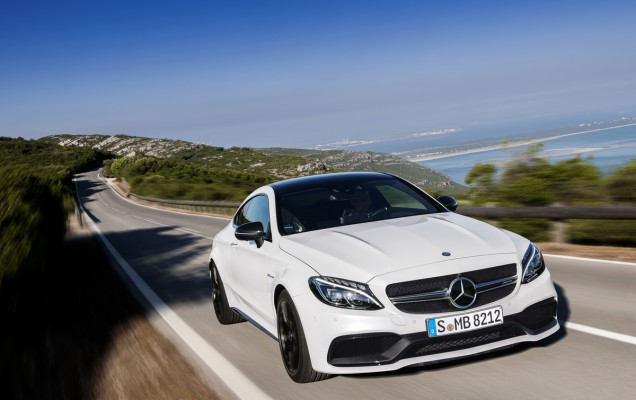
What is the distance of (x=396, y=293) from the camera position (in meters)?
4.41

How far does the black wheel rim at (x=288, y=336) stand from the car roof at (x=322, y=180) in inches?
61.8

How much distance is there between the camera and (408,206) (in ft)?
20.7

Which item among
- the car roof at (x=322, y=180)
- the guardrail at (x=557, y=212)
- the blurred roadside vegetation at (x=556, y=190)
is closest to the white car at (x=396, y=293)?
the car roof at (x=322, y=180)

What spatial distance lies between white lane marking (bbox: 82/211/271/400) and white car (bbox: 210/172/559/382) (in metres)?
0.35

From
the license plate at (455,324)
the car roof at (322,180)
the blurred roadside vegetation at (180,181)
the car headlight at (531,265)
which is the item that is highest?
the car roof at (322,180)

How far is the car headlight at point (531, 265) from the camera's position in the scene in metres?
4.74

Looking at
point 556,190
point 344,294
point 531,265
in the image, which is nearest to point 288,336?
point 344,294

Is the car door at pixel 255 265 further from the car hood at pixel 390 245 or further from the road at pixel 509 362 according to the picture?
the road at pixel 509 362

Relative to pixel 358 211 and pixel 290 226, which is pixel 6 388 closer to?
pixel 290 226

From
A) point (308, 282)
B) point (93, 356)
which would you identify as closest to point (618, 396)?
point (308, 282)

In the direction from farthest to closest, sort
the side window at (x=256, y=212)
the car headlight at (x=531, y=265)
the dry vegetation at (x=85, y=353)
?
1. the side window at (x=256, y=212)
2. the dry vegetation at (x=85, y=353)
3. the car headlight at (x=531, y=265)

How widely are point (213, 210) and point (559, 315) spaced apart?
30.4 meters

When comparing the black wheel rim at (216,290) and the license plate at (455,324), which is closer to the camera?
the license plate at (455,324)

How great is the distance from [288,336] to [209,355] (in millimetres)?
1511
